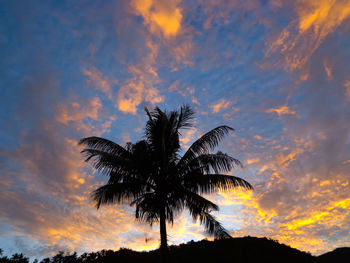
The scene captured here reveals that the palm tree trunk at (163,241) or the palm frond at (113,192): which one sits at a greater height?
the palm frond at (113,192)

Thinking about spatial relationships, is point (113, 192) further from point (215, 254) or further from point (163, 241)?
point (215, 254)

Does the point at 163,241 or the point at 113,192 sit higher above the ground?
the point at 113,192

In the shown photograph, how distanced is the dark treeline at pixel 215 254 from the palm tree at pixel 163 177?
3.25 meters

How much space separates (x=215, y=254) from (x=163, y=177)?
21.5ft

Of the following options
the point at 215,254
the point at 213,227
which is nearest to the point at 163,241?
the point at 213,227

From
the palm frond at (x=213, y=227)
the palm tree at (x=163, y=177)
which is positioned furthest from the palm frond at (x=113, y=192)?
the palm frond at (x=213, y=227)

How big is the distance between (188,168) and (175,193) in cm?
137

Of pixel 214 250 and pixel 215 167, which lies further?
pixel 214 250

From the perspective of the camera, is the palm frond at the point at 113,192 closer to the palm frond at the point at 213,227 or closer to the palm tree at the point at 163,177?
the palm tree at the point at 163,177

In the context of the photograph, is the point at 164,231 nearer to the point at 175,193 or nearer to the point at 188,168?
the point at 175,193

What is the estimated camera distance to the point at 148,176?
1159cm

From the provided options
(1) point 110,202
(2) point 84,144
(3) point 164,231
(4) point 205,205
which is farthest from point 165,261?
(2) point 84,144

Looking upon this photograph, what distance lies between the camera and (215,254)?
1418 centimetres

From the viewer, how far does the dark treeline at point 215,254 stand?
13165mm
